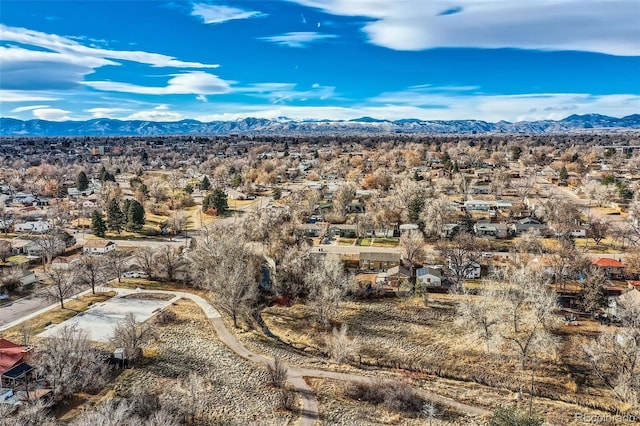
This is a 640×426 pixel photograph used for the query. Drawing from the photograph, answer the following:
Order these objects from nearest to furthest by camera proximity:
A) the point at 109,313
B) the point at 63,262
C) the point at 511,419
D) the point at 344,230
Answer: the point at 511,419, the point at 109,313, the point at 63,262, the point at 344,230

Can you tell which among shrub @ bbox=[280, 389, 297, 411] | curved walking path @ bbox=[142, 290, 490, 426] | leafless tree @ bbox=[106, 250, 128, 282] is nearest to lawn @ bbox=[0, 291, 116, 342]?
leafless tree @ bbox=[106, 250, 128, 282]

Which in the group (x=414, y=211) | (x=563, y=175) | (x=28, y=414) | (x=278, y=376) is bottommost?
(x=278, y=376)

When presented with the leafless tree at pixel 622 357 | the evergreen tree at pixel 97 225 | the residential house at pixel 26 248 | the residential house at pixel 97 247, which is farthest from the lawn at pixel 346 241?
the residential house at pixel 26 248

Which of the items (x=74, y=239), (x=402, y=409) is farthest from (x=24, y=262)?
(x=402, y=409)

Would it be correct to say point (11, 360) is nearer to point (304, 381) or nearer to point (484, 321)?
point (304, 381)

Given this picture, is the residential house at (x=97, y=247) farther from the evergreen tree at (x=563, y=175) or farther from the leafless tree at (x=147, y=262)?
the evergreen tree at (x=563, y=175)

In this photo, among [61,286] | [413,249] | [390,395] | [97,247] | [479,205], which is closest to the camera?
[390,395]

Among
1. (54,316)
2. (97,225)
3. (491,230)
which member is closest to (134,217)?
(97,225)

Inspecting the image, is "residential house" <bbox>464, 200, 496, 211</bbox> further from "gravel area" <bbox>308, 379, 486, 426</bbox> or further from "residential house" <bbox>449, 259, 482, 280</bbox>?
"gravel area" <bbox>308, 379, 486, 426</bbox>

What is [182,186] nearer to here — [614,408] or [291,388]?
[291,388]
